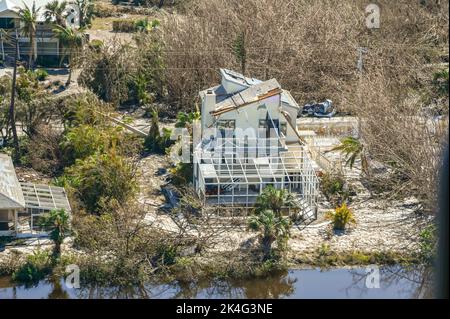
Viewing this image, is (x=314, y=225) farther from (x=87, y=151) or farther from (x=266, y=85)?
(x=87, y=151)

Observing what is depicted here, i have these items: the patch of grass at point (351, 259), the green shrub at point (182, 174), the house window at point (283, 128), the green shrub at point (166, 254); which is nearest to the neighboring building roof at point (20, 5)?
the green shrub at point (182, 174)

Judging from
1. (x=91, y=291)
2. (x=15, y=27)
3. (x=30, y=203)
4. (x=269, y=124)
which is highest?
(x=15, y=27)

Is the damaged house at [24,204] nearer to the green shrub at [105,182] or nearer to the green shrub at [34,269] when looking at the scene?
the green shrub at [105,182]

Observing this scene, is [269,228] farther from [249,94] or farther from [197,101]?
[197,101]

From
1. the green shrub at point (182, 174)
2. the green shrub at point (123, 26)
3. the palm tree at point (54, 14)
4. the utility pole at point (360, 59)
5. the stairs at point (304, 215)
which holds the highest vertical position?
the palm tree at point (54, 14)

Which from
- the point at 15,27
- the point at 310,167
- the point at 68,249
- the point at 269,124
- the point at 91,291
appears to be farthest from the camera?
the point at 15,27

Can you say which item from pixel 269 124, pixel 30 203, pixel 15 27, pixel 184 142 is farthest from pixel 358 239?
pixel 15 27

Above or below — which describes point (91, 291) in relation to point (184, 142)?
below

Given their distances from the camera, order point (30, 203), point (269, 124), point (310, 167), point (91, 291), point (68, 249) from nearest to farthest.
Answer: point (91, 291)
point (68, 249)
point (30, 203)
point (310, 167)
point (269, 124)
